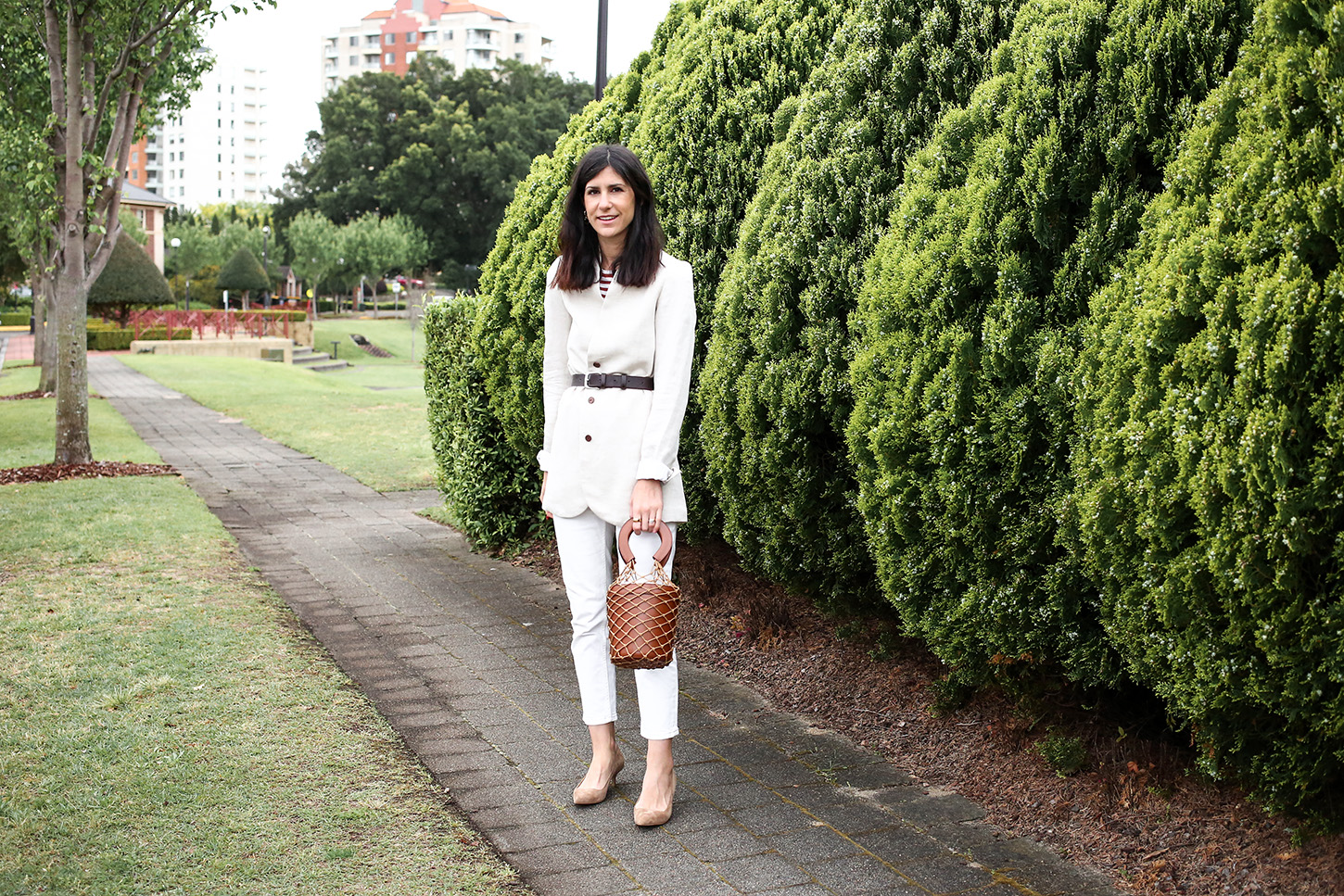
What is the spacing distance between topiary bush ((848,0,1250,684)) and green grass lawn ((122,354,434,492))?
26.9ft

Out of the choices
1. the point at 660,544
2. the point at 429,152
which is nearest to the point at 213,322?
the point at 429,152

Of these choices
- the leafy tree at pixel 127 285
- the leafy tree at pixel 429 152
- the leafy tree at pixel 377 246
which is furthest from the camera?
the leafy tree at pixel 429 152

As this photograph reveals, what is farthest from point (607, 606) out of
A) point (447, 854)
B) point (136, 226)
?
point (136, 226)

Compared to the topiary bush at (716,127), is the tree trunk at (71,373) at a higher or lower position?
lower

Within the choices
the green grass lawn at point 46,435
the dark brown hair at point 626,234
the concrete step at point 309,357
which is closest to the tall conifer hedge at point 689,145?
the dark brown hair at point 626,234

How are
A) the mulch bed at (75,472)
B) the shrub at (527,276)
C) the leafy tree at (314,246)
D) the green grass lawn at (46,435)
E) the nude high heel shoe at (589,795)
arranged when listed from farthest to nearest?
the leafy tree at (314,246) < the green grass lawn at (46,435) < the mulch bed at (75,472) < the shrub at (527,276) < the nude high heel shoe at (589,795)

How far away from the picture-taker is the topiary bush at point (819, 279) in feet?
14.8

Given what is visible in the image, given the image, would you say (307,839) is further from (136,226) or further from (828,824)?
(136,226)

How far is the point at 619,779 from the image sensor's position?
419cm

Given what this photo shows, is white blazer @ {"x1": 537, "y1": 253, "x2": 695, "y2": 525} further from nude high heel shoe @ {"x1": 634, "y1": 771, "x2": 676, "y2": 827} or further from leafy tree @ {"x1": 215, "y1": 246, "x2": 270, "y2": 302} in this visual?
leafy tree @ {"x1": 215, "y1": 246, "x2": 270, "y2": 302}

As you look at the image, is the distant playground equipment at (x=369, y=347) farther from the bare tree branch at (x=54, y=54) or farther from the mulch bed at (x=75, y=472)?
the bare tree branch at (x=54, y=54)

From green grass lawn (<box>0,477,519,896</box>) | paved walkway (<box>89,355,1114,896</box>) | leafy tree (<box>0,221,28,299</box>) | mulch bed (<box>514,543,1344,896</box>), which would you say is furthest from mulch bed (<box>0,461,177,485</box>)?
leafy tree (<box>0,221,28,299</box>)

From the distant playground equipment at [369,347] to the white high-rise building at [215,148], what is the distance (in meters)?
123

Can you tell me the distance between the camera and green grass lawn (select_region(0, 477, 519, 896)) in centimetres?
342
